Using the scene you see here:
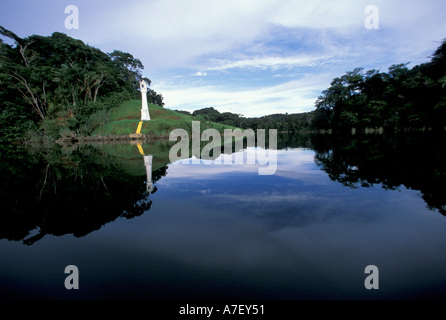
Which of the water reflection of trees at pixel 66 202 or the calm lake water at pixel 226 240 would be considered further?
the water reflection of trees at pixel 66 202

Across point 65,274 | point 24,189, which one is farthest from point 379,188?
point 24,189

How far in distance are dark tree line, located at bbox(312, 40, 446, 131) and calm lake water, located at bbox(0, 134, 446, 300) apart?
42.5 metres

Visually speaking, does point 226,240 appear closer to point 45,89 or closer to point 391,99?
point 45,89

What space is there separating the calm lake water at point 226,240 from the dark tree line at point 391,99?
4249cm

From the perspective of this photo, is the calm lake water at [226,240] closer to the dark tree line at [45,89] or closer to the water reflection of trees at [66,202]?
the water reflection of trees at [66,202]

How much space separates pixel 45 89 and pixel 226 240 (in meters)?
52.2

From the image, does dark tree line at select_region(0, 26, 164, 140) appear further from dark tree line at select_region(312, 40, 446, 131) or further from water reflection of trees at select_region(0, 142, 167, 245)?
dark tree line at select_region(312, 40, 446, 131)

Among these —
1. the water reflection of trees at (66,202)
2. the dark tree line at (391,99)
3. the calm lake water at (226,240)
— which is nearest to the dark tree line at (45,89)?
the water reflection of trees at (66,202)

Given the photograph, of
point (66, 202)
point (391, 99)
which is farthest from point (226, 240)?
point (391, 99)

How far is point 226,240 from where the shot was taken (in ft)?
12.9

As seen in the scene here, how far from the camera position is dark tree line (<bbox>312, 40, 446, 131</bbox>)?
3981cm

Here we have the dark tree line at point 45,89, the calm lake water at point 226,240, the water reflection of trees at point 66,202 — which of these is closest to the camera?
the calm lake water at point 226,240

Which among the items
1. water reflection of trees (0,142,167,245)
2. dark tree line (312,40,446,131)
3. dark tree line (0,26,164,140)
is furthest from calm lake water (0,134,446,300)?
dark tree line (312,40,446,131)

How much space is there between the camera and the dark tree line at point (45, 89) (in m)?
37.7
